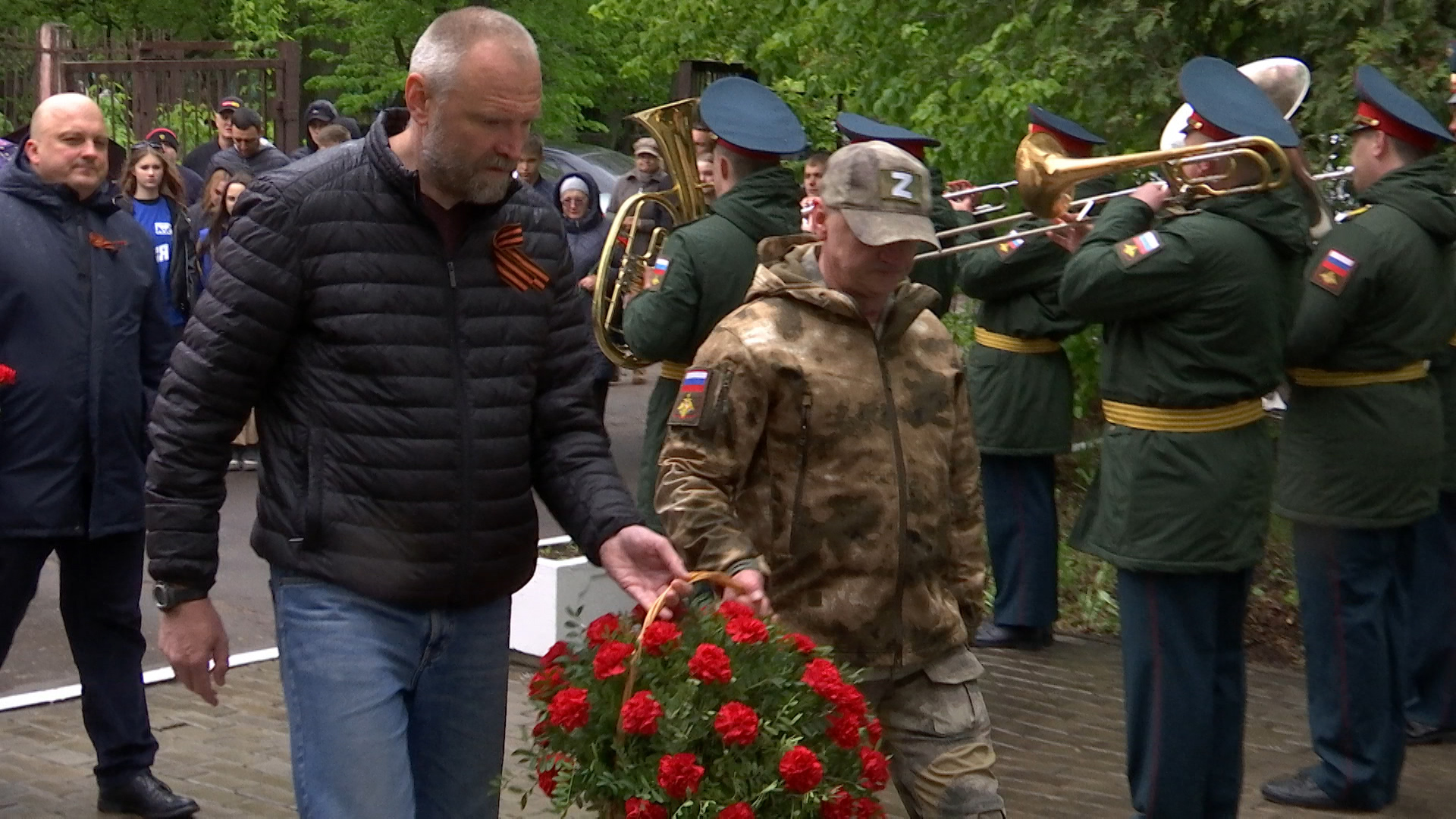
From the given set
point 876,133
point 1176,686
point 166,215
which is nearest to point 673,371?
point 876,133

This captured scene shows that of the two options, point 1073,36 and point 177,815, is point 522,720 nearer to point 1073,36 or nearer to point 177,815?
point 177,815

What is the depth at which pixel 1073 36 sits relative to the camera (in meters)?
9.06

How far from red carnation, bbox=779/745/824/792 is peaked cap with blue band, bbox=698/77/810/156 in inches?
141

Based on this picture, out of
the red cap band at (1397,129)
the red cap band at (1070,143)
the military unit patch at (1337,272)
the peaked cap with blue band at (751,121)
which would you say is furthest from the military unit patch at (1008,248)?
the military unit patch at (1337,272)

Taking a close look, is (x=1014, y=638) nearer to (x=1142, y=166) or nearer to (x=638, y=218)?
(x=638, y=218)

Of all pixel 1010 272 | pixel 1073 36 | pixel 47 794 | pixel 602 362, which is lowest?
pixel 47 794

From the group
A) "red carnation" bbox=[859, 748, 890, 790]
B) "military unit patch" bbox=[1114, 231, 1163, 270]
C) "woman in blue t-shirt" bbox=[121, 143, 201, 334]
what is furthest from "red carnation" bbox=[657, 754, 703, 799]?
"woman in blue t-shirt" bbox=[121, 143, 201, 334]

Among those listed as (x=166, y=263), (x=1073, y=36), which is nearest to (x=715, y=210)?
(x=1073, y=36)

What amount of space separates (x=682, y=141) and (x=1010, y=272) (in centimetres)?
140

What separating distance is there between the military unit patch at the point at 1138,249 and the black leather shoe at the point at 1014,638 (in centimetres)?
312

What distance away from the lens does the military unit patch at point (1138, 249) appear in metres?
5.12

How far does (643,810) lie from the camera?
3176 millimetres

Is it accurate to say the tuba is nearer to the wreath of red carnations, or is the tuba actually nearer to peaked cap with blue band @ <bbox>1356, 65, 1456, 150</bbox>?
peaked cap with blue band @ <bbox>1356, 65, 1456, 150</bbox>

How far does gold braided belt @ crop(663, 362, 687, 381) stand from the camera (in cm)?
672
